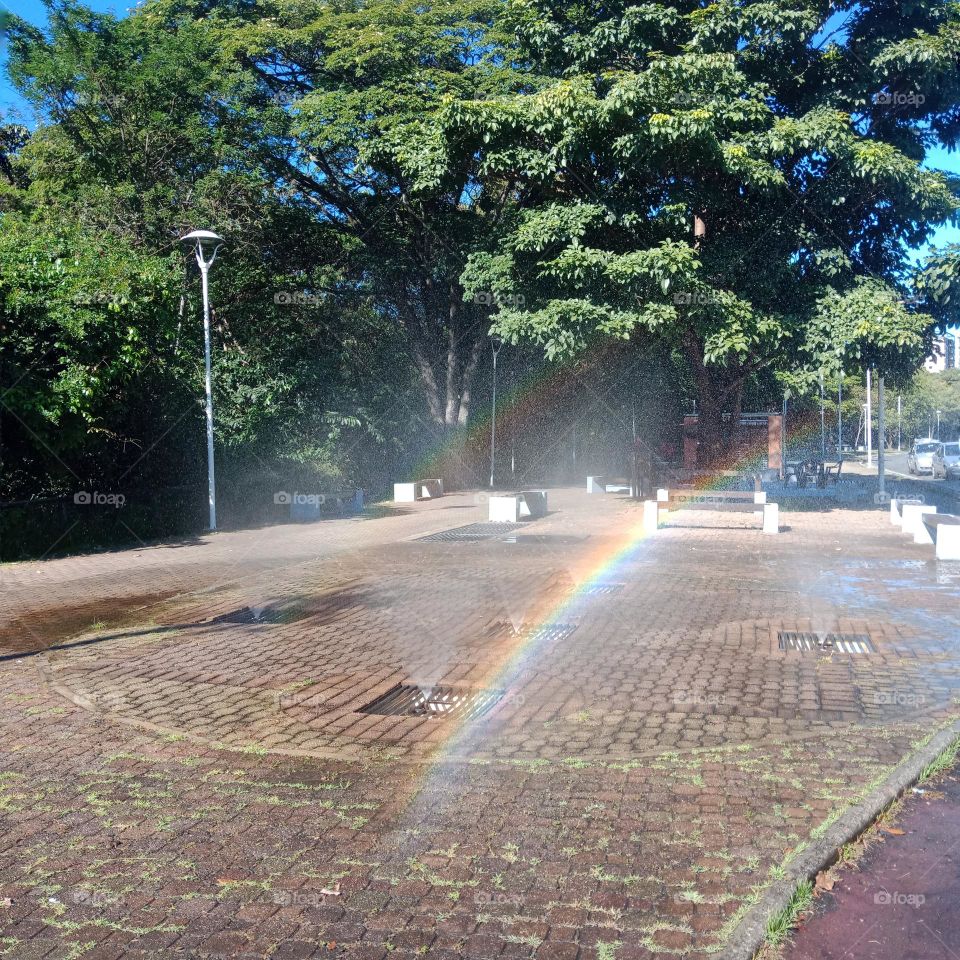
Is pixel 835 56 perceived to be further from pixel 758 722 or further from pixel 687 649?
pixel 758 722

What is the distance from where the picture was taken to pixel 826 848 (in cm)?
384

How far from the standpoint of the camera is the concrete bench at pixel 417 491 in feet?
86.1

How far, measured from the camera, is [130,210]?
875 inches

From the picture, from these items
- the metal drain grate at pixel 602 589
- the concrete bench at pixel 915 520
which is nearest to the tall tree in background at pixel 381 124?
the concrete bench at pixel 915 520

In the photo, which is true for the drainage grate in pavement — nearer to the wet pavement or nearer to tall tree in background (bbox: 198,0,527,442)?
the wet pavement

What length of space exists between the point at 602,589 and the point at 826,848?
679 centimetres

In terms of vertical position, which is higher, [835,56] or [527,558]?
[835,56]

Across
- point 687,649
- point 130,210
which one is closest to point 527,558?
point 687,649

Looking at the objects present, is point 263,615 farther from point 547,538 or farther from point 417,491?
point 417,491

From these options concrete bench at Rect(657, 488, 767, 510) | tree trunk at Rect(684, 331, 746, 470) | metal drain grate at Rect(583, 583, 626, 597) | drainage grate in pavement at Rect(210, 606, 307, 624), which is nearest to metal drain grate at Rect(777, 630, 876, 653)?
metal drain grate at Rect(583, 583, 626, 597)

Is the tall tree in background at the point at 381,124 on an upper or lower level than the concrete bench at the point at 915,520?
upper

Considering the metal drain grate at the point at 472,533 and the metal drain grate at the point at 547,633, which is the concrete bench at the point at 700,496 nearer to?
the metal drain grate at the point at 472,533

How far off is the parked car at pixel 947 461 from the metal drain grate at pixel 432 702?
37.9 m

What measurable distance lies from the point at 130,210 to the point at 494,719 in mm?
20127
